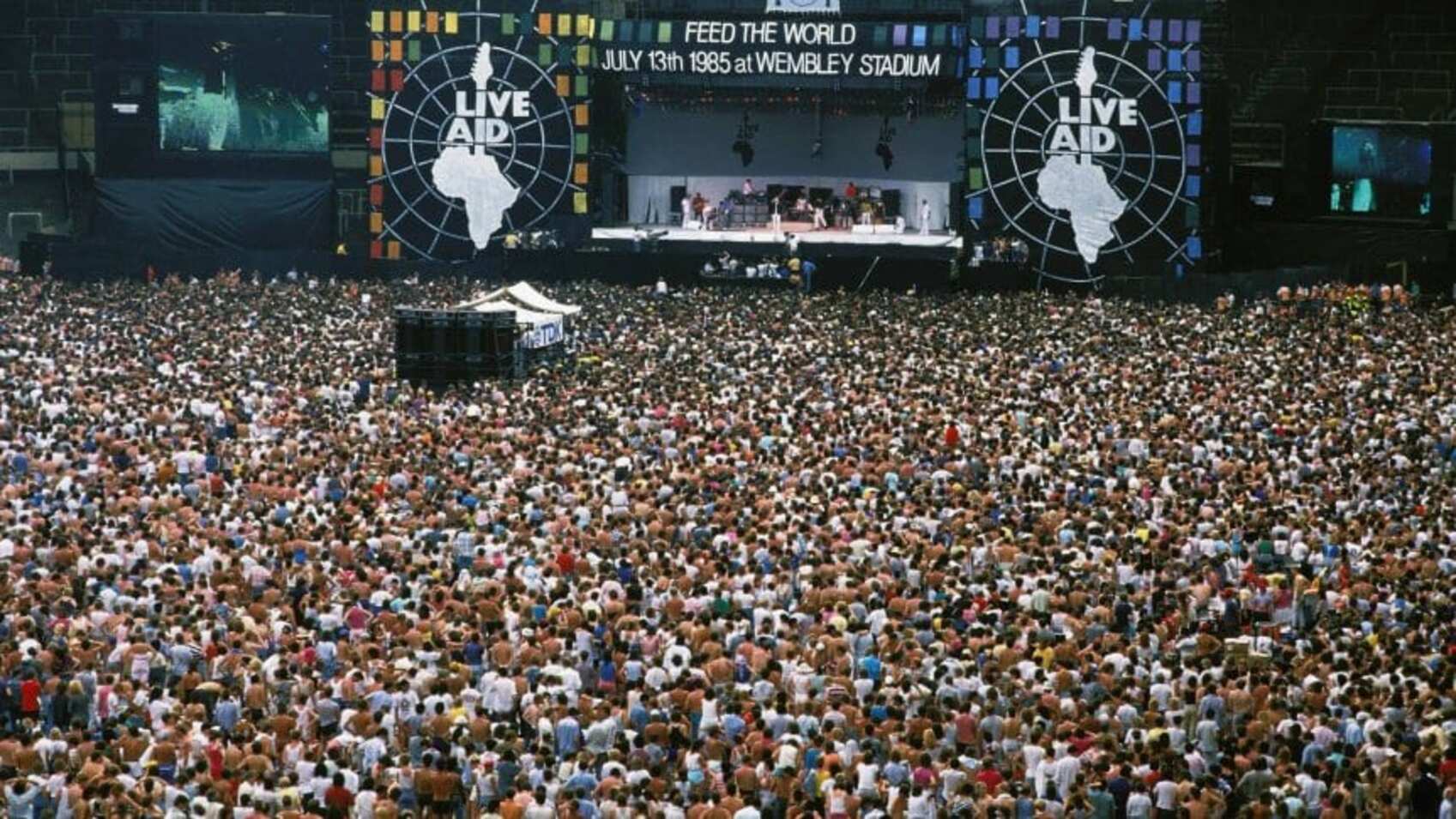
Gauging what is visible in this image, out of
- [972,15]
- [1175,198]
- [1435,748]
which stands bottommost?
[1435,748]

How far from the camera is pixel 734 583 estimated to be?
971 inches

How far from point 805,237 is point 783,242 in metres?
2.65

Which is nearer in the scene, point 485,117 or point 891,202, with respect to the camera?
point 485,117

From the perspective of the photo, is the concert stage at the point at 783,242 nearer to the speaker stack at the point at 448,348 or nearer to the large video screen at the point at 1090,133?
the large video screen at the point at 1090,133

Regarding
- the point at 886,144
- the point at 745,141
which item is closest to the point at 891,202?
the point at 886,144

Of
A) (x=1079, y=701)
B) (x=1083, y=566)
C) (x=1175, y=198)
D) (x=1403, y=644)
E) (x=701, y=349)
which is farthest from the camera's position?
(x=1175, y=198)

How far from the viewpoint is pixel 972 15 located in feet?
192

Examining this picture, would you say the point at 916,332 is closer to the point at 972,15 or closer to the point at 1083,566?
the point at 972,15

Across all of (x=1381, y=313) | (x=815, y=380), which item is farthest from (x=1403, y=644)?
(x=1381, y=313)

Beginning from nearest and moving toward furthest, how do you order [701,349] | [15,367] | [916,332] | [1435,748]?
[1435,748] < [15,367] < [701,349] < [916,332]

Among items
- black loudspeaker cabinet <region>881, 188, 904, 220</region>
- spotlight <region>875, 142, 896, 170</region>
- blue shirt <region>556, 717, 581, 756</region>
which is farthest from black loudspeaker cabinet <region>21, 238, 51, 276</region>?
blue shirt <region>556, 717, 581, 756</region>

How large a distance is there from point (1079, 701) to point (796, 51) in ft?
129

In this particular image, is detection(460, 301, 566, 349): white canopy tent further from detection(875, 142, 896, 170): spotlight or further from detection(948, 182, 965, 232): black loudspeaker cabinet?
detection(875, 142, 896, 170): spotlight

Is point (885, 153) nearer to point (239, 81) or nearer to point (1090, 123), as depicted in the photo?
point (1090, 123)
